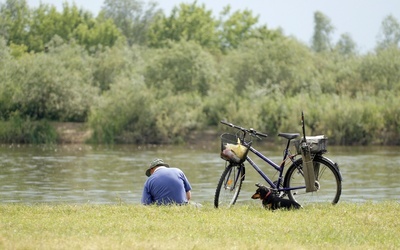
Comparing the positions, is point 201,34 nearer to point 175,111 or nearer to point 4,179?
point 175,111

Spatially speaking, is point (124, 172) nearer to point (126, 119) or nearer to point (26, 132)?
point (126, 119)

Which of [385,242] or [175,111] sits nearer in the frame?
[385,242]

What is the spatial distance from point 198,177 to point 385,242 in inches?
824

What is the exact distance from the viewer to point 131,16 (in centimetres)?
13788

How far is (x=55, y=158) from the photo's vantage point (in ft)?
137

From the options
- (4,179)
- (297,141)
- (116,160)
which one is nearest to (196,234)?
(297,141)

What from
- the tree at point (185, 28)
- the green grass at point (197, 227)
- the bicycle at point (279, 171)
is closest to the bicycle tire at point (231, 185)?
the bicycle at point (279, 171)

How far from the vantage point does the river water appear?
24688 mm

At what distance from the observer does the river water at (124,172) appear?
24.7m

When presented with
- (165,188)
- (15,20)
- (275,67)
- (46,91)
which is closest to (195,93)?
(275,67)

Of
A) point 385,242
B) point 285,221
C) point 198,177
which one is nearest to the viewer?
point 385,242

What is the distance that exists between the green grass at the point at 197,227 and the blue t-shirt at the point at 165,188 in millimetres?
828

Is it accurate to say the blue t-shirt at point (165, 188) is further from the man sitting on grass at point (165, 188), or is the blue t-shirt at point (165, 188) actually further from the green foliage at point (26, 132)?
the green foliage at point (26, 132)

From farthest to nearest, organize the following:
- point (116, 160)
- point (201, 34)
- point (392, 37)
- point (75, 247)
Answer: point (392, 37) → point (201, 34) → point (116, 160) → point (75, 247)
